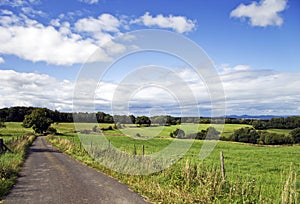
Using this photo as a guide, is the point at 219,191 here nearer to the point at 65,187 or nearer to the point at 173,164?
the point at 173,164

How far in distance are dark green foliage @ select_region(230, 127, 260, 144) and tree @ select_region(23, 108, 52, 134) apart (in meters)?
48.9

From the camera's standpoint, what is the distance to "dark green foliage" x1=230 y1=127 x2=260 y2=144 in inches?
2542

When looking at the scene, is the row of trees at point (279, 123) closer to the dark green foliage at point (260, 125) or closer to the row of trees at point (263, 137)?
the dark green foliage at point (260, 125)

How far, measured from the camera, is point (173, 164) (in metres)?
13.0

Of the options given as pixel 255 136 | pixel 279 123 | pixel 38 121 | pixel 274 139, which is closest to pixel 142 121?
pixel 274 139

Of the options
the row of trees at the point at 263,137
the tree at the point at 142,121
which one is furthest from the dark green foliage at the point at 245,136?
the tree at the point at 142,121

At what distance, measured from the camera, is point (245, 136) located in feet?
214

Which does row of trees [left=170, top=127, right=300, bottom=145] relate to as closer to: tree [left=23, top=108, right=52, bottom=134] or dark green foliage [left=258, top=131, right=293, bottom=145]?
dark green foliage [left=258, top=131, right=293, bottom=145]

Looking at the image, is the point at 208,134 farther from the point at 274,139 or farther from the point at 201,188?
the point at 201,188

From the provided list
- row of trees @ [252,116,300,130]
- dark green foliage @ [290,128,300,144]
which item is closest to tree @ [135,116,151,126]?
dark green foliage @ [290,128,300,144]

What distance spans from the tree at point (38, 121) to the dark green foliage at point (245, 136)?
160ft

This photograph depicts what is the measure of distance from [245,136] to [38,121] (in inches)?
2071

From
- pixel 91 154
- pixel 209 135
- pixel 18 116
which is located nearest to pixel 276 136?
pixel 209 135

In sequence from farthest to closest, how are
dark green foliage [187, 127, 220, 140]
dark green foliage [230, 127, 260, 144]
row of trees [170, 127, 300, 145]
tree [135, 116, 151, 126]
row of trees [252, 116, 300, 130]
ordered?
row of trees [252, 116, 300, 130]
dark green foliage [230, 127, 260, 144]
row of trees [170, 127, 300, 145]
dark green foliage [187, 127, 220, 140]
tree [135, 116, 151, 126]
